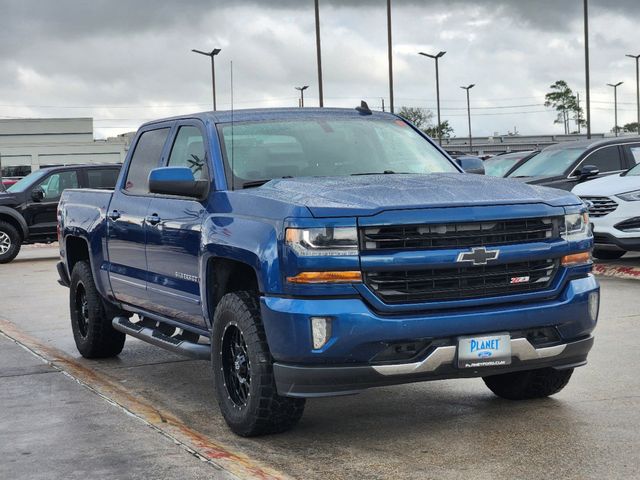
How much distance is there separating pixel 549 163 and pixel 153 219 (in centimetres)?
1169

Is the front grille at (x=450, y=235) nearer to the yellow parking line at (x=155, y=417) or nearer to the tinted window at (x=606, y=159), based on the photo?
the yellow parking line at (x=155, y=417)

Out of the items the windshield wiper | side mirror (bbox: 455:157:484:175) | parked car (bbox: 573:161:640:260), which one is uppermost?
side mirror (bbox: 455:157:484:175)

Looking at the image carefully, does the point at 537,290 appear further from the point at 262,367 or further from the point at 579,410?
the point at 262,367

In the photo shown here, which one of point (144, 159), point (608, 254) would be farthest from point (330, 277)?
point (608, 254)

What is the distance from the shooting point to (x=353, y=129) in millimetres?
7297

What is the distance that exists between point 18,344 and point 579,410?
543 centimetres

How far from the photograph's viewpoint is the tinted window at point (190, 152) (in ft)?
22.9

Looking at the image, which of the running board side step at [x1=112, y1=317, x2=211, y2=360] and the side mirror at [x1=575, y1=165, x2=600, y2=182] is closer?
the running board side step at [x1=112, y1=317, x2=211, y2=360]

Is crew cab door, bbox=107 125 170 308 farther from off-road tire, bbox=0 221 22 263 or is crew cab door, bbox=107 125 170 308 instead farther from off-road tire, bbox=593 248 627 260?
off-road tire, bbox=0 221 22 263

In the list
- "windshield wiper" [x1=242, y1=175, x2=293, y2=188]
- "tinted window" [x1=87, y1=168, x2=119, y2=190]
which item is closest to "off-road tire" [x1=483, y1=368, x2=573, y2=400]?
"windshield wiper" [x1=242, y1=175, x2=293, y2=188]

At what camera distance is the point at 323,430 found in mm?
6234

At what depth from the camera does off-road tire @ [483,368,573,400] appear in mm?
6680

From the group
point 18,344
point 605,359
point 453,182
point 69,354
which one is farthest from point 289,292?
point 18,344

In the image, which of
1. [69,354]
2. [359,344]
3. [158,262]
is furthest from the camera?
[69,354]
